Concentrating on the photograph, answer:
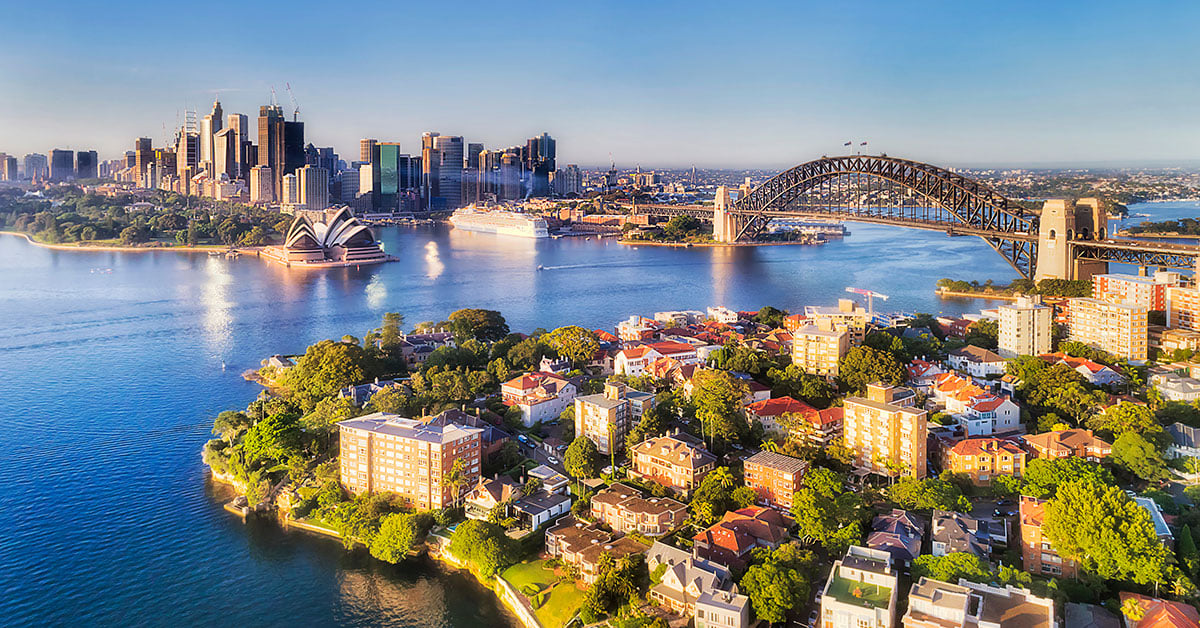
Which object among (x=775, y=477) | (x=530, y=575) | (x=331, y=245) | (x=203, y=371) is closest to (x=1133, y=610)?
(x=775, y=477)

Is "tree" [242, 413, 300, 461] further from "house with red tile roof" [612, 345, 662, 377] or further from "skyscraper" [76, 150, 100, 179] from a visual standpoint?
"skyscraper" [76, 150, 100, 179]

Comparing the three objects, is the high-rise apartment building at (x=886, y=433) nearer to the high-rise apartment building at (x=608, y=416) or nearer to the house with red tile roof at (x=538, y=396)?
the high-rise apartment building at (x=608, y=416)

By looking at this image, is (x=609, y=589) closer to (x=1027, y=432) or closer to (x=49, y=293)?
(x=1027, y=432)

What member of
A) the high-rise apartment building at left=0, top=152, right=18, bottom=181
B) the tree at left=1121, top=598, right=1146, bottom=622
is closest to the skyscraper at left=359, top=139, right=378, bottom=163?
the high-rise apartment building at left=0, top=152, right=18, bottom=181

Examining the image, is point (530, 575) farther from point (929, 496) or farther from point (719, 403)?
point (929, 496)

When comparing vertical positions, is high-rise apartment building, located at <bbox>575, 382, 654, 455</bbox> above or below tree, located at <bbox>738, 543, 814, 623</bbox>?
above

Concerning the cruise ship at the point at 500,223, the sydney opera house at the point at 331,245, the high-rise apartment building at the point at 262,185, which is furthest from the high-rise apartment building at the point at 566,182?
the sydney opera house at the point at 331,245

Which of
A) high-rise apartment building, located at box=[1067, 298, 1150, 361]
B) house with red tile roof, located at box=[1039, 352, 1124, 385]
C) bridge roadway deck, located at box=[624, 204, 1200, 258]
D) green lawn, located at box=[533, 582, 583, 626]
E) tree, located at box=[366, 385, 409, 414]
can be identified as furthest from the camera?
bridge roadway deck, located at box=[624, 204, 1200, 258]
